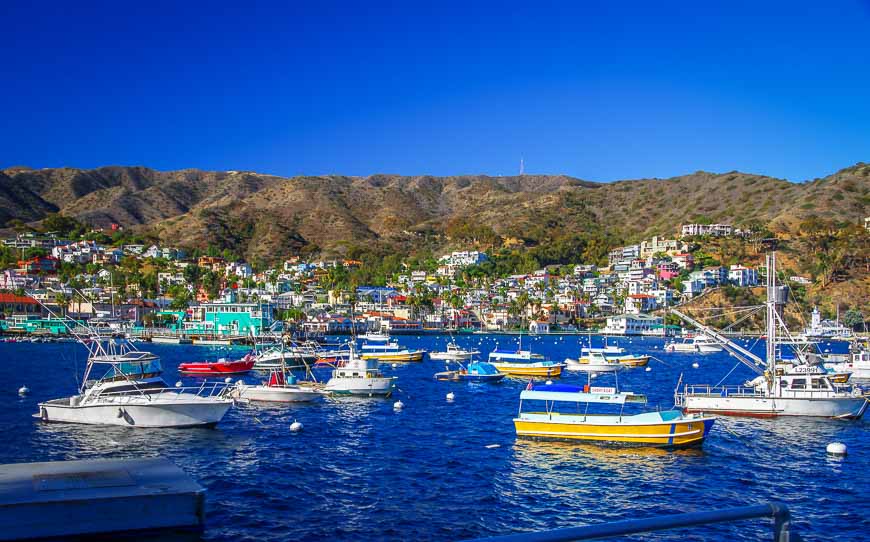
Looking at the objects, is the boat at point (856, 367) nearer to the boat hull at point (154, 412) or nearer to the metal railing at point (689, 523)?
the boat hull at point (154, 412)

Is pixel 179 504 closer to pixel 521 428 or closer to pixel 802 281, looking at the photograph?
pixel 521 428

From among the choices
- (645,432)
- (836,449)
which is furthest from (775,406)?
(645,432)

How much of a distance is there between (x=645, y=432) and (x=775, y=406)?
1331cm

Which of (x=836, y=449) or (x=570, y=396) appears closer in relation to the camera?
(x=836, y=449)

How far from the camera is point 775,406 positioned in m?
38.8

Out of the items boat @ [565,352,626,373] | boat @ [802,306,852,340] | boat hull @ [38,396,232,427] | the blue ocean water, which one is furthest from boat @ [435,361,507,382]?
boat @ [802,306,852,340]

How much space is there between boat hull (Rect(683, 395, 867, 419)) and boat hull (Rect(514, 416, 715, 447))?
31.8 feet

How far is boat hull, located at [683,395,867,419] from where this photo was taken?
3812 cm

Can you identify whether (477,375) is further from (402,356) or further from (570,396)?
(570,396)

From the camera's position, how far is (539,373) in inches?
2527

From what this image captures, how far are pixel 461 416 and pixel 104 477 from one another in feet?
89.9

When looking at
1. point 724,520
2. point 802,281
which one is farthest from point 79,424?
point 802,281

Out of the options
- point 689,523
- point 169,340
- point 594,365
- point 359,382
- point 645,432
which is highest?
point 689,523

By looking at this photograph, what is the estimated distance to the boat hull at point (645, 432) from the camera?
29406mm
